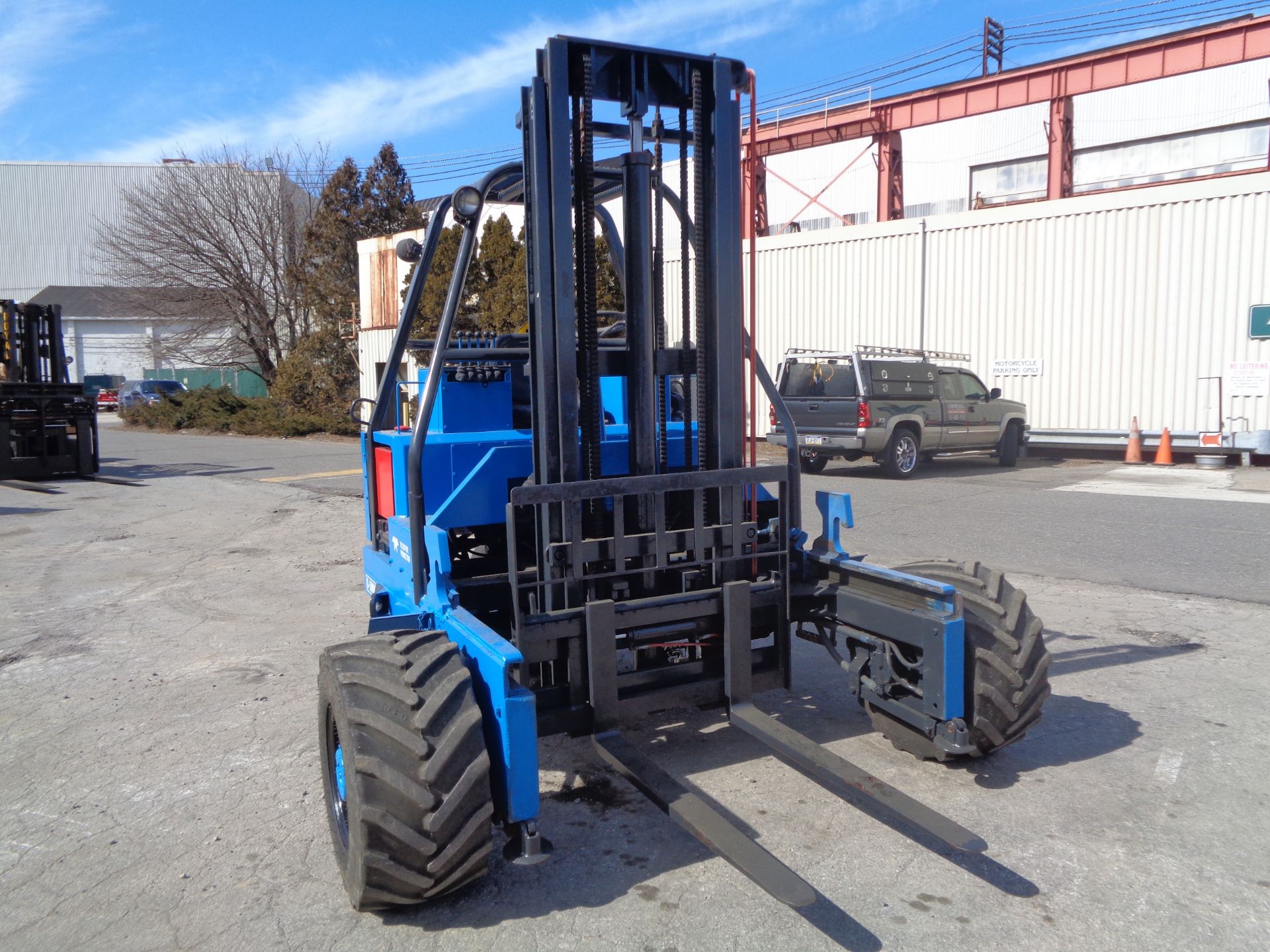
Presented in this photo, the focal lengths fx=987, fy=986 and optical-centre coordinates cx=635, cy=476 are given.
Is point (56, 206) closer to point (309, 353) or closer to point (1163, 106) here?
point (309, 353)

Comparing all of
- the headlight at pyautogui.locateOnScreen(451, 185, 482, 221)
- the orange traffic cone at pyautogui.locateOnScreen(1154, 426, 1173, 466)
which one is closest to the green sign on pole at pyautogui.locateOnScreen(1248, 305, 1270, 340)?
the orange traffic cone at pyautogui.locateOnScreen(1154, 426, 1173, 466)

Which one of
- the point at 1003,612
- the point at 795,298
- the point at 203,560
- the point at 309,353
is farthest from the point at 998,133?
the point at 1003,612

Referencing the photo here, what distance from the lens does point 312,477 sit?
683 inches

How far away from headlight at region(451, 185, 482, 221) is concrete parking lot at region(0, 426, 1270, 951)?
2.44m

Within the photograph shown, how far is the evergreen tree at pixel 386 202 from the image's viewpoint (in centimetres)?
3491

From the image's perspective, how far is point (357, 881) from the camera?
3066 millimetres

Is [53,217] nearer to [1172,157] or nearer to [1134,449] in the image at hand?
[1172,157]

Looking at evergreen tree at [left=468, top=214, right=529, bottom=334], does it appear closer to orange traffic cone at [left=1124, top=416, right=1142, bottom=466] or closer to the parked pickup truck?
the parked pickup truck

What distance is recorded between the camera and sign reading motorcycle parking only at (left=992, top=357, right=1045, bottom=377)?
66.4 ft

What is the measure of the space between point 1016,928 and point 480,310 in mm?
21729

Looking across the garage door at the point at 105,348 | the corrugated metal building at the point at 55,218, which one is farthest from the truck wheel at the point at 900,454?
the corrugated metal building at the point at 55,218

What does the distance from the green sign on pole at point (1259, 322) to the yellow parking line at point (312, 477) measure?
15.9 m

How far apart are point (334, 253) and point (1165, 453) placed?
89.0 feet

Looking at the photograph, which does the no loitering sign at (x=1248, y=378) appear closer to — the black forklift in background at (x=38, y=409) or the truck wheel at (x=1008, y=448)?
the truck wheel at (x=1008, y=448)
